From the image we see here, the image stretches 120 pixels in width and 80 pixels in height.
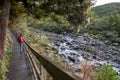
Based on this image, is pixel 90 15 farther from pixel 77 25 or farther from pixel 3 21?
pixel 3 21

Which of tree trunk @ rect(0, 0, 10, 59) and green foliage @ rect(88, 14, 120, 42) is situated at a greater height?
tree trunk @ rect(0, 0, 10, 59)

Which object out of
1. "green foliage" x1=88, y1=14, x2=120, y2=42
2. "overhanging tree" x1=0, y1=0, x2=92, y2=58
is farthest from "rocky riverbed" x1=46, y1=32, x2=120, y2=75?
"green foliage" x1=88, y1=14, x2=120, y2=42

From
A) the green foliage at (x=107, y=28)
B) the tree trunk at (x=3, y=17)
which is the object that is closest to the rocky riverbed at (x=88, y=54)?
the tree trunk at (x=3, y=17)

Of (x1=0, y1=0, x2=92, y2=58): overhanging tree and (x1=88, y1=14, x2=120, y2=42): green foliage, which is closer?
(x1=0, y1=0, x2=92, y2=58): overhanging tree

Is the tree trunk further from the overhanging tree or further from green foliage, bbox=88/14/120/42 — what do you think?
green foliage, bbox=88/14/120/42

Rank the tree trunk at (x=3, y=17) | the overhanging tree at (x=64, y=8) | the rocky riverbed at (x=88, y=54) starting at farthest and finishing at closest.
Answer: the rocky riverbed at (x=88, y=54) → the overhanging tree at (x=64, y=8) → the tree trunk at (x=3, y=17)

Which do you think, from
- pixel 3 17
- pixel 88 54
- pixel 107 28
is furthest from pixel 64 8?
pixel 107 28

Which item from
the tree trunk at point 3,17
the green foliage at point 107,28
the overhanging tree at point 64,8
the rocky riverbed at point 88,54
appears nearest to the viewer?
the tree trunk at point 3,17

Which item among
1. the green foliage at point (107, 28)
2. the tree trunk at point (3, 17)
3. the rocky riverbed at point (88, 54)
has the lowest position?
the rocky riverbed at point (88, 54)

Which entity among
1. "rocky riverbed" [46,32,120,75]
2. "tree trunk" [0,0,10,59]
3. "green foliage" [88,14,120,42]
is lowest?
"rocky riverbed" [46,32,120,75]

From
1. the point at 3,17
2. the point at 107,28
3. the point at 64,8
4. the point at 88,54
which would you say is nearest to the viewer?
the point at 3,17

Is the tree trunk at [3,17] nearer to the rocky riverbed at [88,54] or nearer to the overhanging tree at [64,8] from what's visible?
the overhanging tree at [64,8]

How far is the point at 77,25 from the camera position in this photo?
14.7m

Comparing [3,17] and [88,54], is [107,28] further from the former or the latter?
[3,17]
